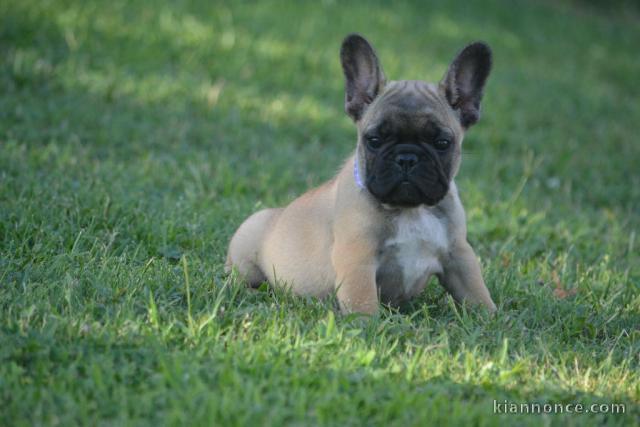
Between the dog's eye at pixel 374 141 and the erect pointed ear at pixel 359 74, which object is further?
the erect pointed ear at pixel 359 74

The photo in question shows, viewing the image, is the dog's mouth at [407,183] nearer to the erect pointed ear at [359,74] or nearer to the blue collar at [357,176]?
the blue collar at [357,176]

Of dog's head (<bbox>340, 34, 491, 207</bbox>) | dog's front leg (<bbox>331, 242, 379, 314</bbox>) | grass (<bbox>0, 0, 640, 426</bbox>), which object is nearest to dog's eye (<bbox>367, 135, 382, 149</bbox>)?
dog's head (<bbox>340, 34, 491, 207</bbox>)

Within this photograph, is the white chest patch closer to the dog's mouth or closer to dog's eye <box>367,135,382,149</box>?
the dog's mouth

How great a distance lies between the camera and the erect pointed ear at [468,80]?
4746mm

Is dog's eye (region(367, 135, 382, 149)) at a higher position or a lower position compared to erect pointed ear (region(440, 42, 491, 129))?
lower

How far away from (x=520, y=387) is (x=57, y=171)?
4.19 meters

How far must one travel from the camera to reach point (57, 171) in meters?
6.46

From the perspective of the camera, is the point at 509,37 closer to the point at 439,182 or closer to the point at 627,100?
the point at 627,100

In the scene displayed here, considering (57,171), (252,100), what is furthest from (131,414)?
(252,100)

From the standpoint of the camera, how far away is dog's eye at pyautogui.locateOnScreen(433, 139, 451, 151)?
14.7 feet

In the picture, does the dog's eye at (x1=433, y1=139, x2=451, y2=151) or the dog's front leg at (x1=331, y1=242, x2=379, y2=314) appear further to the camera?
the dog's eye at (x1=433, y1=139, x2=451, y2=151)

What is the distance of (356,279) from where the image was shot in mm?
4414

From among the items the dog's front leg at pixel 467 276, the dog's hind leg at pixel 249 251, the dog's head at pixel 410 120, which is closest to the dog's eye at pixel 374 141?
the dog's head at pixel 410 120

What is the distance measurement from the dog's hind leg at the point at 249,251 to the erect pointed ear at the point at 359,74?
0.95 metres
